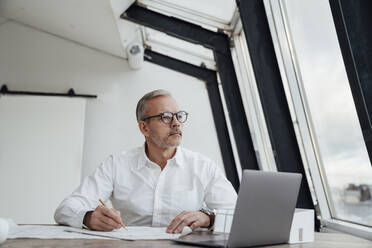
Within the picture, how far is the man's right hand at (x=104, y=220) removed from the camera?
136cm

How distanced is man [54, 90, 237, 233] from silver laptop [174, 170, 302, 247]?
681 millimetres

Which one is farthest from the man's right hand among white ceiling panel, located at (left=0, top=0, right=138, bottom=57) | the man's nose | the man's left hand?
white ceiling panel, located at (left=0, top=0, right=138, bottom=57)

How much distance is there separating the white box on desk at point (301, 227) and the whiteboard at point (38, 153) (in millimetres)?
4123

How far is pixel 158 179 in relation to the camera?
6.25 ft

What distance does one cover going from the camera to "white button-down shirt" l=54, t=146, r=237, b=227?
1832 millimetres

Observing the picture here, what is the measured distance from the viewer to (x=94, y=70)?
546 centimetres

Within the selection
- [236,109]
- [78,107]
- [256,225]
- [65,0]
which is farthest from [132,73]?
[256,225]

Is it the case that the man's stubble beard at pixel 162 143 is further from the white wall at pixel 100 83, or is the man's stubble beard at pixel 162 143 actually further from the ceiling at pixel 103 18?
the white wall at pixel 100 83

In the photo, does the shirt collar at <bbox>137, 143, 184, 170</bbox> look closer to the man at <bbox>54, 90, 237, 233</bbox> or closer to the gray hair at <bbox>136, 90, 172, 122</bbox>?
the man at <bbox>54, 90, 237, 233</bbox>

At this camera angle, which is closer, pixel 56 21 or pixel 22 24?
pixel 56 21

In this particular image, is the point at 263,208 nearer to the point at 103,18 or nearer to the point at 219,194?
the point at 219,194

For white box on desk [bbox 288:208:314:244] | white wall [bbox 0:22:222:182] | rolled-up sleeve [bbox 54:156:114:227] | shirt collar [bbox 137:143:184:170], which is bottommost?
white box on desk [bbox 288:208:314:244]

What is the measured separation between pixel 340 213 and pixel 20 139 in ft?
13.8

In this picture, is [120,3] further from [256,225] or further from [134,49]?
[256,225]
